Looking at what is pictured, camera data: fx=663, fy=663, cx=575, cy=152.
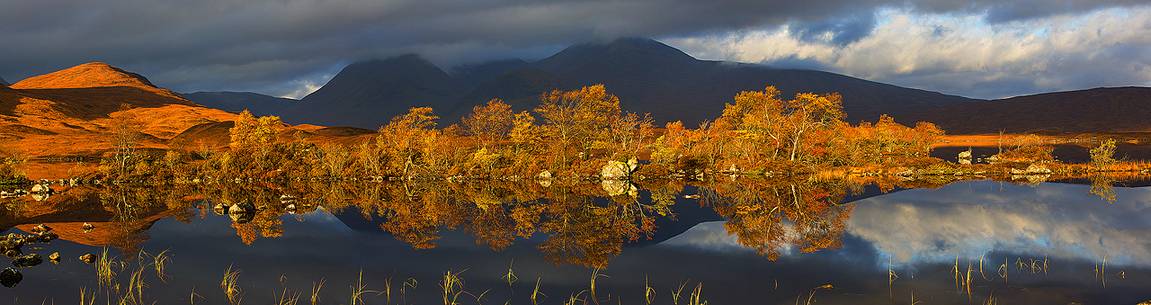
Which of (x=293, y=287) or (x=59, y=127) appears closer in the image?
(x=293, y=287)

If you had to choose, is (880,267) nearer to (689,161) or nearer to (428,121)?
(689,161)

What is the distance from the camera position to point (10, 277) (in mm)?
16656

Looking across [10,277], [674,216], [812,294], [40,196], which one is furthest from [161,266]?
[40,196]

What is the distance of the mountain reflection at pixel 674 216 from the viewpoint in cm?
2219

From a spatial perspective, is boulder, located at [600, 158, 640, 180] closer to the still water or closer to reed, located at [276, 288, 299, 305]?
the still water

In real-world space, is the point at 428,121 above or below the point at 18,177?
above

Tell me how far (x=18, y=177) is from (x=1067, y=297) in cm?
7442

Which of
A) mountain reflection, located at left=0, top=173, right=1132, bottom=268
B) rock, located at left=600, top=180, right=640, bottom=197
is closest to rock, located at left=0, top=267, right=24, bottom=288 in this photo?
mountain reflection, located at left=0, top=173, right=1132, bottom=268

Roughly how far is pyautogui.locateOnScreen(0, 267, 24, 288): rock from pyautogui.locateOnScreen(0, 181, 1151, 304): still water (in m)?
0.28

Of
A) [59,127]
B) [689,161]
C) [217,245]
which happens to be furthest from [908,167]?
[59,127]

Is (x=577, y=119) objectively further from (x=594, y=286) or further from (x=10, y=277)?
(x=10, y=277)

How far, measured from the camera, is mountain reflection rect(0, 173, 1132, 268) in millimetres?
22188

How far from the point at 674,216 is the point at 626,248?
1042 centimetres

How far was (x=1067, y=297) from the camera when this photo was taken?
560 inches
